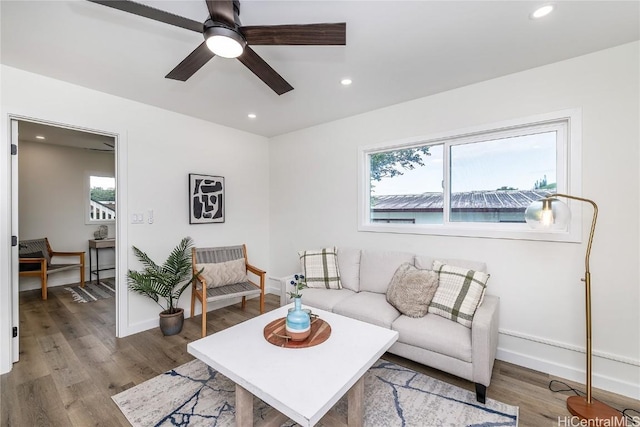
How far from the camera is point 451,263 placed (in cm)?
261

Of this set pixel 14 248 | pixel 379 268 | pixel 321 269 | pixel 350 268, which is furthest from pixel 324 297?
pixel 14 248

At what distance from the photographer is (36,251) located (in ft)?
14.0

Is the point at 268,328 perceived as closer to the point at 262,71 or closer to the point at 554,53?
the point at 262,71

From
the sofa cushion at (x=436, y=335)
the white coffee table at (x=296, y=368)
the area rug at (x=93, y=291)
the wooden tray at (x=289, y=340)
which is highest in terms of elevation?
the wooden tray at (x=289, y=340)

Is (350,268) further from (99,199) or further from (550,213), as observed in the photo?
(99,199)

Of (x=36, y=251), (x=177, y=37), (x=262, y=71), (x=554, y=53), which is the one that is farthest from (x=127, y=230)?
(x=554, y=53)

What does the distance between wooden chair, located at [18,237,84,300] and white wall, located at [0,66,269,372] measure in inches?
88.5

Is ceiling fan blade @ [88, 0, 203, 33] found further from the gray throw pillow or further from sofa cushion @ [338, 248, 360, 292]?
sofa cushion @ [338, 248, 360, 292]

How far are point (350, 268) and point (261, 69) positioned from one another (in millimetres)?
2266

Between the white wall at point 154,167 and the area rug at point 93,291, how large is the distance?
1820 mm

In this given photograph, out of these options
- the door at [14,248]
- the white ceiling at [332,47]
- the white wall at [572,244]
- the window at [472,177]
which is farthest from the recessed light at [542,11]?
the door at [14,248]

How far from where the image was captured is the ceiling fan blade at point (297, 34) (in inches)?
54.3

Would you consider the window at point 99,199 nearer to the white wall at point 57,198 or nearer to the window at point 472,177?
the white wall at point 57,198

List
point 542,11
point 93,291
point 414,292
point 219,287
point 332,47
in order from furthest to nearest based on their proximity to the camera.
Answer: point 93,291, point 219,287, point 414,292, point 332,47, point 542,11
